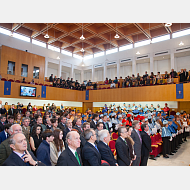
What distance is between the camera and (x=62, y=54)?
22.4 metres

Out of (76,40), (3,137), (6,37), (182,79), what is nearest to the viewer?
(3,137)

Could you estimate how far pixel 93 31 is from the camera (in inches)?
688

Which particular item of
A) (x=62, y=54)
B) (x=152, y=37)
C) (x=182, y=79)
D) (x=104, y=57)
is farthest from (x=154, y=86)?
(x=62, y=54)

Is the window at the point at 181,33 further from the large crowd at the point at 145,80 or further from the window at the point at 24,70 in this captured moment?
the window at the point at 24,70

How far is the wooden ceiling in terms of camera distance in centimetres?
1642

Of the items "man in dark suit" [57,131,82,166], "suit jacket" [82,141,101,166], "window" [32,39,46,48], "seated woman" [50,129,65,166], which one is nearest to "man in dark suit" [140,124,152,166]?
"suit jacket" [82,141,101,166]

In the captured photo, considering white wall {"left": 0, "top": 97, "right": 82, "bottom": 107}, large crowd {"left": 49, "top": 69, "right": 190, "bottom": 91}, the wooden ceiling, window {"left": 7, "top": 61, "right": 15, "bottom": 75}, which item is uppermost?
the wooden ceiling

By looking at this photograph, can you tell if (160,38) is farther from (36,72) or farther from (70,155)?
(70,155)

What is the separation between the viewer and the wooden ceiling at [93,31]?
16.4 m

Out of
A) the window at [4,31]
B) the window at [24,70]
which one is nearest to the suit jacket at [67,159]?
the window at [24,70]

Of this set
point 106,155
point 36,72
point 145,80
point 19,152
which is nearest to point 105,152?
point 106,155

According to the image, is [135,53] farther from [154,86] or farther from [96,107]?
[96,107]

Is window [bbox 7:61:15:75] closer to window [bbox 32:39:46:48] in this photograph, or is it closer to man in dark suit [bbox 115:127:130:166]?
window [bbox 32:39:46:48]

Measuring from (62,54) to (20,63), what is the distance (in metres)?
6.78
